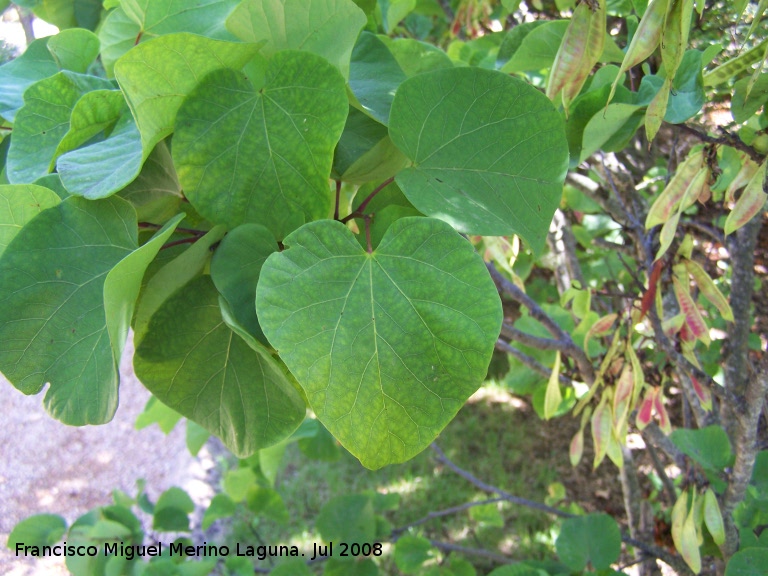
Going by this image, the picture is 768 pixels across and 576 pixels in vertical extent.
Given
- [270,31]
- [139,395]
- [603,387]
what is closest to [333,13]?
[270,31]

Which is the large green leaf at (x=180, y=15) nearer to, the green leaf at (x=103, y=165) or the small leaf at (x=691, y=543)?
the green leaf at (x=103, y=165)

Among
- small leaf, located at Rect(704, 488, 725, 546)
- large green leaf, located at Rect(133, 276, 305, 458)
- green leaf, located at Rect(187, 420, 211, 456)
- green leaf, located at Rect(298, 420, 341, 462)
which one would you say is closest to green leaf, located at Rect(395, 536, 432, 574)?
green leaf, located at Rect(298, 420, 341, 462)

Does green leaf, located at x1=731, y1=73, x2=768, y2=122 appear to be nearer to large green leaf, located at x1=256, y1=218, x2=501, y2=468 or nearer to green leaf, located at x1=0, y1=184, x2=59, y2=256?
large green leaf, located at x1=256, y1=218, x2=501, y2=468

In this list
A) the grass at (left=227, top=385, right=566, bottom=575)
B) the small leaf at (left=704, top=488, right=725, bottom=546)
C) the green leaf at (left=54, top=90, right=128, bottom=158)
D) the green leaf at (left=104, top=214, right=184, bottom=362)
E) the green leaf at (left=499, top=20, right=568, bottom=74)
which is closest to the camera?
the green leaf at (left=104, top=214, right=184, bottom=362)

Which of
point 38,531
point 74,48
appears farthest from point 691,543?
point 38,531

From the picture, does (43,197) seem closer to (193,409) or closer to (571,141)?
(193,409)
